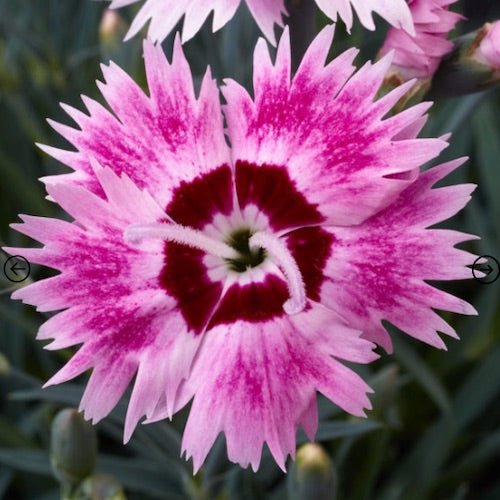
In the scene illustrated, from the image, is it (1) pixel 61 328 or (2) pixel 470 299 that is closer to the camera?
(1) pixel 61 328

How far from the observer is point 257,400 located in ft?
1.93

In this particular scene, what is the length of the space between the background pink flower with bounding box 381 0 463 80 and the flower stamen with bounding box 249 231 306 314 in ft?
0.57

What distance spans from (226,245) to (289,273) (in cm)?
9

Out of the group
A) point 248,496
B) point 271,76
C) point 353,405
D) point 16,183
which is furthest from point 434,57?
point 16,183

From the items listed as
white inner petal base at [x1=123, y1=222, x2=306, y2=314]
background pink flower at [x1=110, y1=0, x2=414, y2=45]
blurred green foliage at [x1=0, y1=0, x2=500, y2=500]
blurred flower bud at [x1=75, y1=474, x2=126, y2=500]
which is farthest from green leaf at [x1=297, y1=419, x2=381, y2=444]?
background pink flower at [x1=110, y1=0, x2=414, y2=45]

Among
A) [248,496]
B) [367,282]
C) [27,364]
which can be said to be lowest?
[27,364]

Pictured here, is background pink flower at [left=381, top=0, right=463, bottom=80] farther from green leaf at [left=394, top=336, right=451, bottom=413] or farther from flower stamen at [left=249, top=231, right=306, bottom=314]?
green leaf at [left=394, top=336, right=451, bottom=413]

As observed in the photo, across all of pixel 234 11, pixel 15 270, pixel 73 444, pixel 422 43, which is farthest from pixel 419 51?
pixel 73 444

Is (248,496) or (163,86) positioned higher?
(163,86)

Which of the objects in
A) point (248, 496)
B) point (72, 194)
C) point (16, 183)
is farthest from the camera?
point (16, 183)

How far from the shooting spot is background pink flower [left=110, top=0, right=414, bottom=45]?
0.58 metres

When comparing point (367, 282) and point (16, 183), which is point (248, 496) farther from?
point (16, 183)

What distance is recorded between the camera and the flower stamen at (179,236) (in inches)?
22.0

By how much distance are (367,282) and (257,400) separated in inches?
4.4
